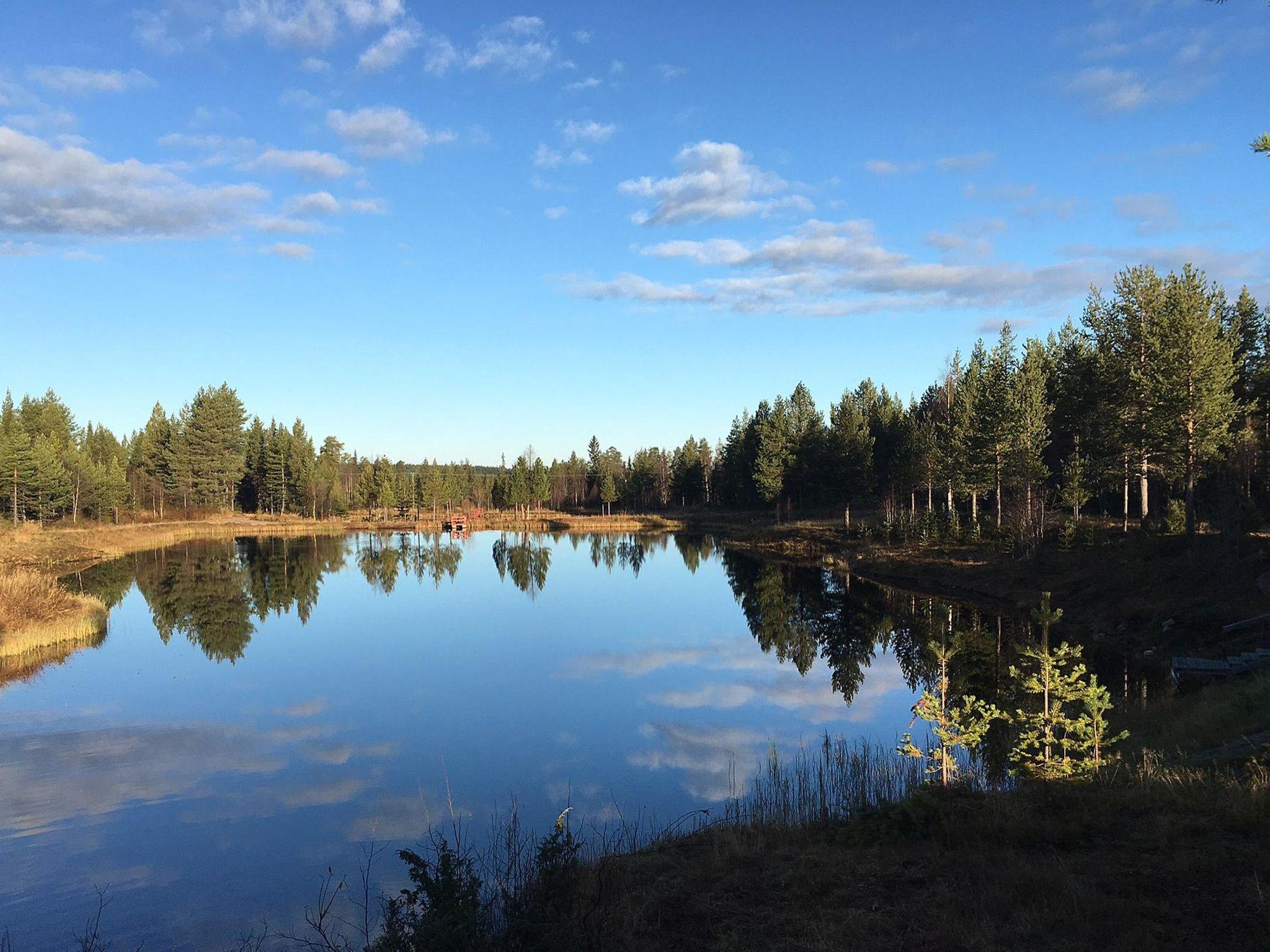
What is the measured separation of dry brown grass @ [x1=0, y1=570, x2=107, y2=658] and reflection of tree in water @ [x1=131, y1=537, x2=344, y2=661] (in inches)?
104

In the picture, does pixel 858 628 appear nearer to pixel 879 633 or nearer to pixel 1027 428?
pixel 879 633

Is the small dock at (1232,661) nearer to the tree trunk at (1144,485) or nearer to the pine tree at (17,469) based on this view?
the tree trunk at (1144,485)

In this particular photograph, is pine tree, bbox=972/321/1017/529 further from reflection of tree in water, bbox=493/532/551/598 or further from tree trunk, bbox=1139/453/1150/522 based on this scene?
reflection of tree in water, bbox=493/532/551/598

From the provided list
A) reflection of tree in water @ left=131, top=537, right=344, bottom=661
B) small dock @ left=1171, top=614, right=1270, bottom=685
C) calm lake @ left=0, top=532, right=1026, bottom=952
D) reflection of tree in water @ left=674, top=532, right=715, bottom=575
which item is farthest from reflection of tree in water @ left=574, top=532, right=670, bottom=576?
small dock @ left=1171, top=614, right=1270, bottom=685

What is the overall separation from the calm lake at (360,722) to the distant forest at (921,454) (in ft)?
41.6

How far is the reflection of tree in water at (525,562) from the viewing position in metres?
49.8

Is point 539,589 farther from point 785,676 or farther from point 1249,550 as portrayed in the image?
point 1249,550

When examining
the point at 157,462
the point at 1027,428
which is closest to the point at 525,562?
the point at 1027,428

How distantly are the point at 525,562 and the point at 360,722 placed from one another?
141ft

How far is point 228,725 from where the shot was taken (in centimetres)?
1917

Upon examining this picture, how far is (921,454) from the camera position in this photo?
5828 cm

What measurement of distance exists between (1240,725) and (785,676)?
13.7 metres

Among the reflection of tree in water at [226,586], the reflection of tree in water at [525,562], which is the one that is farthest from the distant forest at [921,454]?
the reflection of tree in water at [525,562]

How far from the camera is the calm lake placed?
11.6 m
